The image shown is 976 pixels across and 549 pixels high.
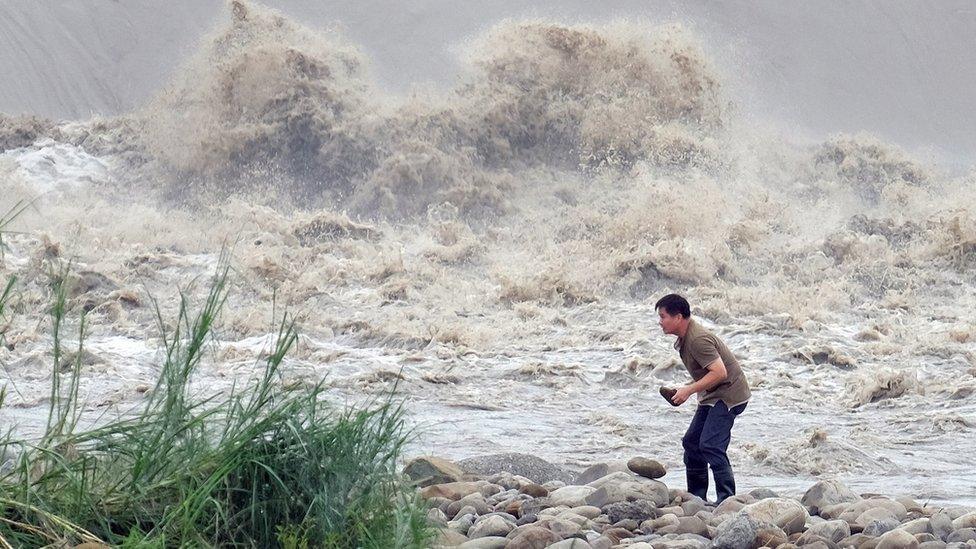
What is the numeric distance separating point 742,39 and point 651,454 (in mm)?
23747

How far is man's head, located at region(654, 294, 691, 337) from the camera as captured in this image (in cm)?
666

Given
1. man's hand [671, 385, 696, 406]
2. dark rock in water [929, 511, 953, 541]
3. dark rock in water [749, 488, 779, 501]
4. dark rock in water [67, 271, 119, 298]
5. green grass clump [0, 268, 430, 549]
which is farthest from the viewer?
dark rock in water [67, 271, 119, 298]

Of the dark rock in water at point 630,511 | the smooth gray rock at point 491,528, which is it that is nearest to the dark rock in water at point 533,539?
the smooth gray rock at point 491,528

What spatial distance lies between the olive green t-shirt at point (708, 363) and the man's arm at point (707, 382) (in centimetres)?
3

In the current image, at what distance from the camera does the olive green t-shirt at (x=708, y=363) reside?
670 centimetres

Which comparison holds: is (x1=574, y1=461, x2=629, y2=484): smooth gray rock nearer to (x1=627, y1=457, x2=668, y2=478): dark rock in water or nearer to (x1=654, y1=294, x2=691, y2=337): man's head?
(x1=627, y1=457, x2=668, y2=478): dark rock in water

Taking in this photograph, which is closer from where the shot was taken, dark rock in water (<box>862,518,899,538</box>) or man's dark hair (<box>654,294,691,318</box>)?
dark rock in water (<box>862,518,899,538</box>)

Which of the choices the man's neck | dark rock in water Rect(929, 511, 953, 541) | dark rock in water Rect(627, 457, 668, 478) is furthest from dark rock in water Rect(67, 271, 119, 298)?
dark rock in water Rect(929, 511, 953, 541)

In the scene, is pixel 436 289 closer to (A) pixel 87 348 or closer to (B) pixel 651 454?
(A) pixel 87 348

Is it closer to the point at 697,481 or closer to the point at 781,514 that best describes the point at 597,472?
the point at 697,481

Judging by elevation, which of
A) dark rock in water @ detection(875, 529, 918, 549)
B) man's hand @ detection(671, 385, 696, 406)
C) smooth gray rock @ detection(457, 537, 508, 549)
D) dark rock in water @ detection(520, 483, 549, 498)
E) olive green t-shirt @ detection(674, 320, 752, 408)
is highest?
olive green t-shirt @ detection(674, 320, 752, 408)

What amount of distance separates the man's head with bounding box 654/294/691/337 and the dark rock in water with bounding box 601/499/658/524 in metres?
0.93

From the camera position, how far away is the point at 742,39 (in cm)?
3155

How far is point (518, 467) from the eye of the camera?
7516 mm
